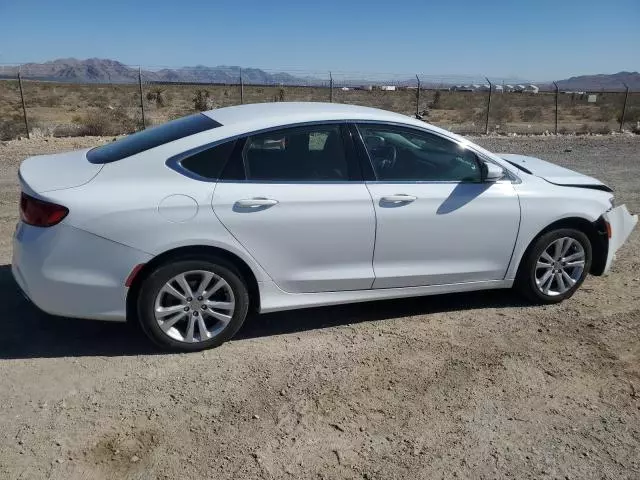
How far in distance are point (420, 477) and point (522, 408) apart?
0.96 meters

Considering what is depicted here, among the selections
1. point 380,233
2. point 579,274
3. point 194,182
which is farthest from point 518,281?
point 194,182

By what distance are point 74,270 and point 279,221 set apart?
134 cm

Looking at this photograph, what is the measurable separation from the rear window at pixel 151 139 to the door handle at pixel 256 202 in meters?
0.62

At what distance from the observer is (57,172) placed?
13.9 feet

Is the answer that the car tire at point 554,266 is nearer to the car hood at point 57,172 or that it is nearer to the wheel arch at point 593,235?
the wheel arch at point 593,235

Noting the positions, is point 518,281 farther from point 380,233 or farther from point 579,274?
point 380,233

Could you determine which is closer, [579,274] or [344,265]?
[344,265]

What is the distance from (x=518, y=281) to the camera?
5.11 metres

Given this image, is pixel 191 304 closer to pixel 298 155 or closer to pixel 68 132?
pixel 298 155

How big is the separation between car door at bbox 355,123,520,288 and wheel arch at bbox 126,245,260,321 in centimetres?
97

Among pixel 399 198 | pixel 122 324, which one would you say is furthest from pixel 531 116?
pixel 122 324

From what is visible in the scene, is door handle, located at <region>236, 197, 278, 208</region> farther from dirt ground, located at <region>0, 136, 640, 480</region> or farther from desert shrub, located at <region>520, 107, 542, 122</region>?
desert shrub, located at <region>520, 107, 542, 122</region>

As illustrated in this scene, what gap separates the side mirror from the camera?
4.68 metres

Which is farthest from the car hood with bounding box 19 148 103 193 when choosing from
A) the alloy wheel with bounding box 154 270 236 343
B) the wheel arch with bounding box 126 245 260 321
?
the alloy wheel with bounding box 154 270 236 343
